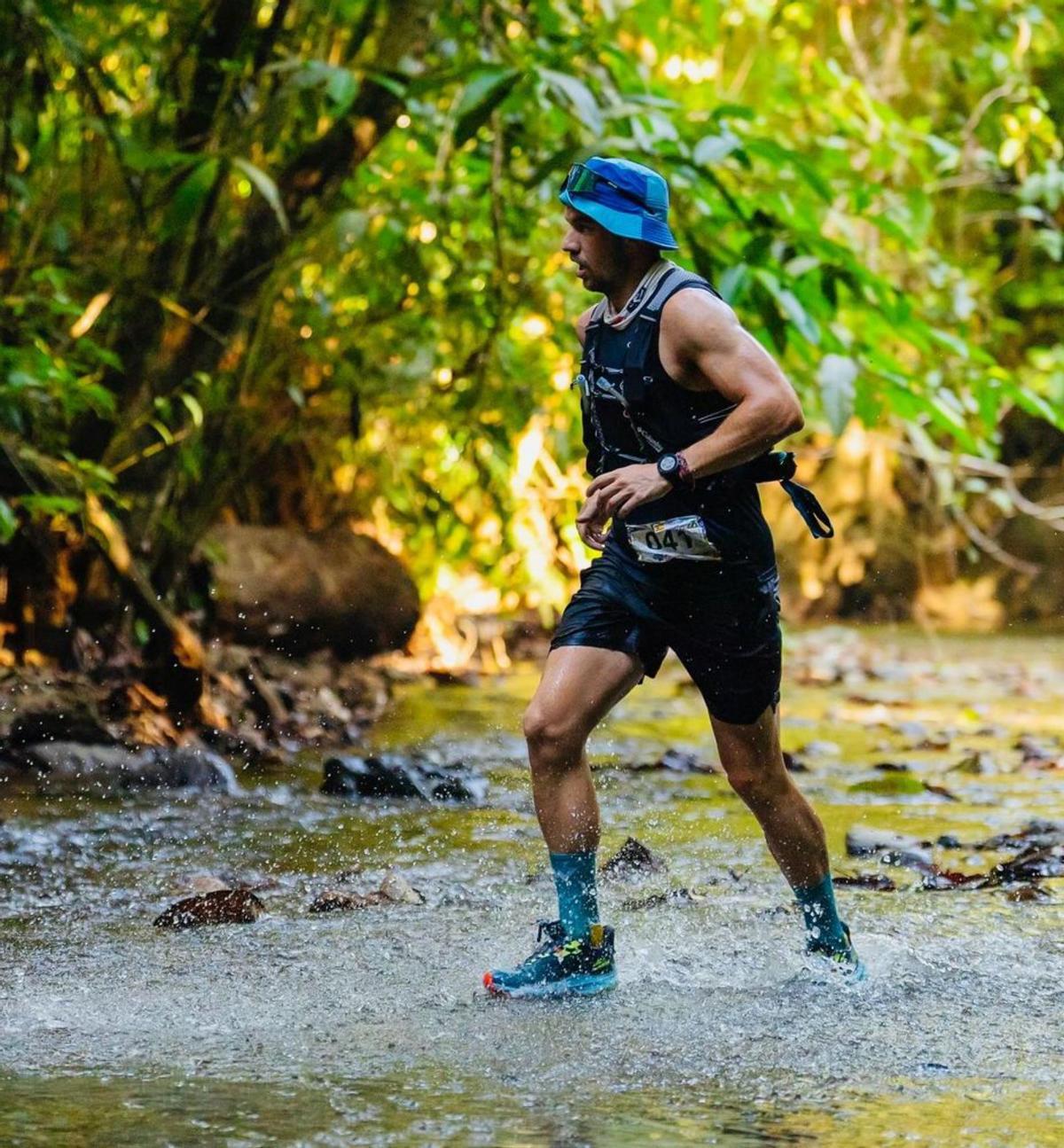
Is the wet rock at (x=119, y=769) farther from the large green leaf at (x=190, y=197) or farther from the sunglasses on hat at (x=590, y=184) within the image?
the sunglasses on hat at (x=590, y=184)

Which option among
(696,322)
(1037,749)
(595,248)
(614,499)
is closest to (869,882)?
(614,499)

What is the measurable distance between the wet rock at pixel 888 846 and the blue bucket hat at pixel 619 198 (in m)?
2.10

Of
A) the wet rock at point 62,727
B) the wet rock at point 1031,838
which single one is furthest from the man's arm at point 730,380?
the wet rock at point 62,727

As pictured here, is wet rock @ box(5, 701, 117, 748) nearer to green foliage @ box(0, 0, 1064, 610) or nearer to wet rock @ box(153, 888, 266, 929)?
green foliage @ box(0, 0, 1064, 610)

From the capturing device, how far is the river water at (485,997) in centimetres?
277

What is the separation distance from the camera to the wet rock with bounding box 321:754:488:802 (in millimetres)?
6113

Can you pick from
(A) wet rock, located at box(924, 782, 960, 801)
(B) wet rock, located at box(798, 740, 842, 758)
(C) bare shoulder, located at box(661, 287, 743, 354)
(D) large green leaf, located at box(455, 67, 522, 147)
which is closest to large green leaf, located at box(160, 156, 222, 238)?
(D) large green leaf, located at box(455, 67, 522, 147)

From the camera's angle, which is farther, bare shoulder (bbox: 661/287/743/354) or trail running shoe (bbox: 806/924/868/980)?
trail running shoe (bbox: 806/924/868/980)

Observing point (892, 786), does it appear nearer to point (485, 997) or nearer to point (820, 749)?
point (820, 749)

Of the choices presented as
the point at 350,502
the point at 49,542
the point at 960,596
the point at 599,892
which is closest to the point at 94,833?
the point at 599,892

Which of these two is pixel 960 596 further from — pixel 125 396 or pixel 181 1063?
pixel 181 1063

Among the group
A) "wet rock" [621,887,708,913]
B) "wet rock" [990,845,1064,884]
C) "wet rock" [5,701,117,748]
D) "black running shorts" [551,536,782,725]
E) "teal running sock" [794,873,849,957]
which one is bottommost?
"wet rock" [5,701,117,748]

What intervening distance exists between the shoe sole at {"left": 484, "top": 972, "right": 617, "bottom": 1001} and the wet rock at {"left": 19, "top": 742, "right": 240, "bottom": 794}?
2.68 metres

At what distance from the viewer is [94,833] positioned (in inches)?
210
